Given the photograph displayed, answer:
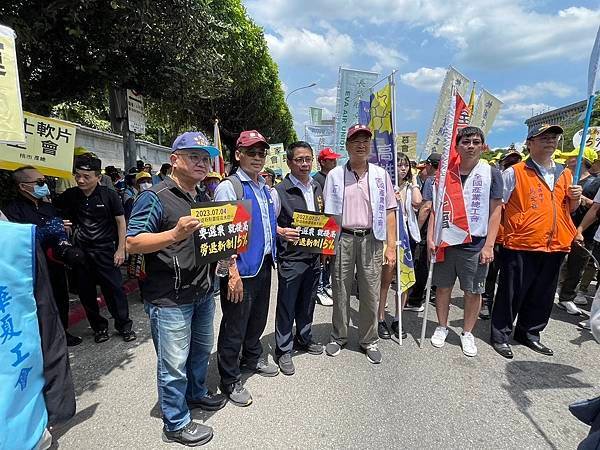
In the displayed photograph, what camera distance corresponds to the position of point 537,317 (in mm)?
3613

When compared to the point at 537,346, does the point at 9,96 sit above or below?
above

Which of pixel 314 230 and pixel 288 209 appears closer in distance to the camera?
pixel 314 230

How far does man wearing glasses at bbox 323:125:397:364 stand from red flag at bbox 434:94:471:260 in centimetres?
52

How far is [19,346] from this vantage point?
5.06 ft

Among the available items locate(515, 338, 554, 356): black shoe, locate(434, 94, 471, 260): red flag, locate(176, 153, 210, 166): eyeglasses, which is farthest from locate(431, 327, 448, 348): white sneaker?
locate(176, 153, 210, 166): eyeglasses

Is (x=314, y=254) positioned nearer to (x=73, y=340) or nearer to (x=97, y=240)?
(x=97, y=240)

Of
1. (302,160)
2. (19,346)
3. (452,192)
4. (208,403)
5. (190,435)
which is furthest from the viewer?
(452,192)

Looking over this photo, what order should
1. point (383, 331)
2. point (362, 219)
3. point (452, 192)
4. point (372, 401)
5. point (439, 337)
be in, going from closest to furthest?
point (372, 401)
point (362, 219)
point (452, 192)
point (439, 337)
point (383, 331)

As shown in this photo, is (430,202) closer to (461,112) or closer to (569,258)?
(461,112)

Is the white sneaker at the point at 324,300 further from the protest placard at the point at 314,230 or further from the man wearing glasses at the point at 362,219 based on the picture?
the protest placard at the point at 314,230

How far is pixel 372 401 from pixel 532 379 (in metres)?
1.51

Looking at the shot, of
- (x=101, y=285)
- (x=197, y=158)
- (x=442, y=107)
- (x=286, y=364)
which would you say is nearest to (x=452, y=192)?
(x=442, y=107)

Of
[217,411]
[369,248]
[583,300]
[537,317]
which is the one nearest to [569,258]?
[583,300]

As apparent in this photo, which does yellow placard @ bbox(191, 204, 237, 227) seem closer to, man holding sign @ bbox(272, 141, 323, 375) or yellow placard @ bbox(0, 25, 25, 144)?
man holding sign @ bbox(272, 141, 323, 375)
